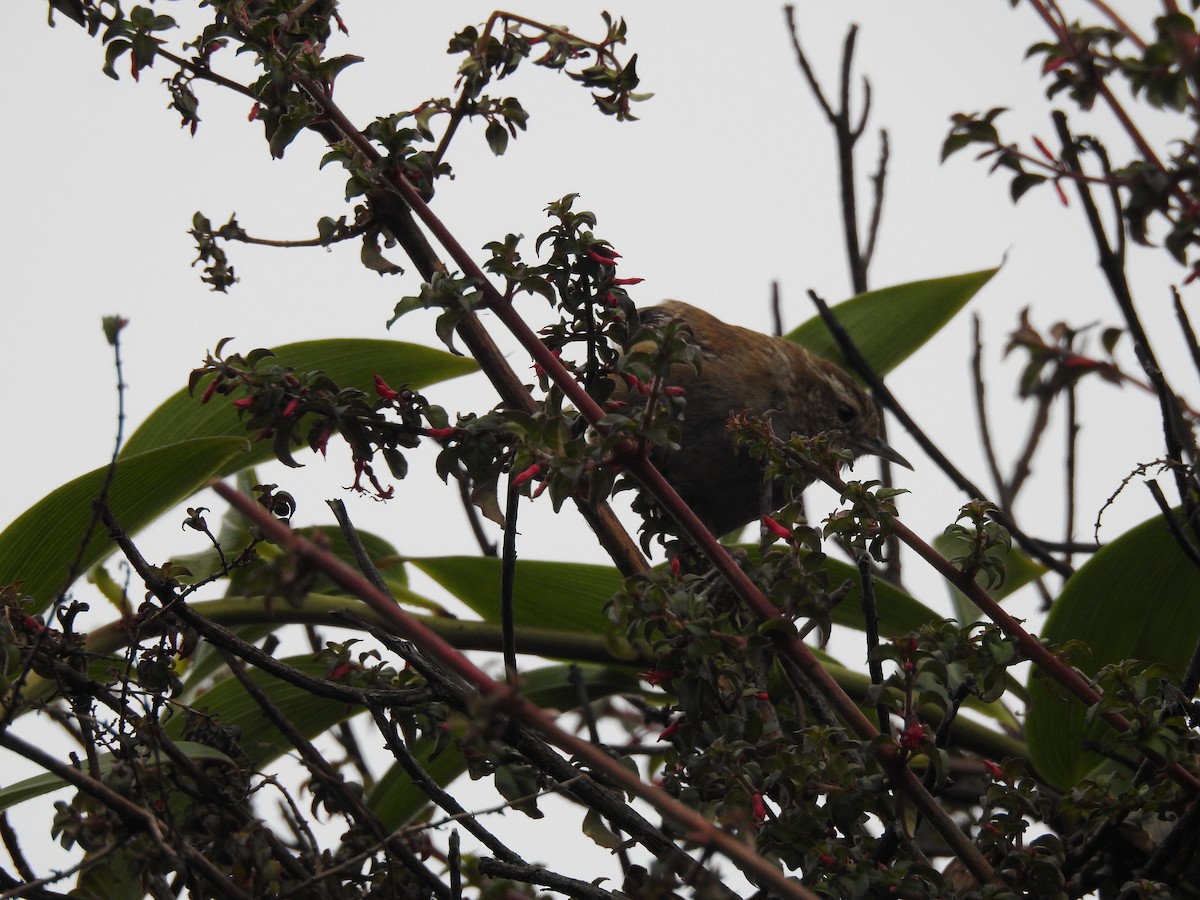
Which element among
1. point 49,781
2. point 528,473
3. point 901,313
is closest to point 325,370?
point 49,781

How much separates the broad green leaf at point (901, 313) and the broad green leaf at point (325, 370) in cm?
100

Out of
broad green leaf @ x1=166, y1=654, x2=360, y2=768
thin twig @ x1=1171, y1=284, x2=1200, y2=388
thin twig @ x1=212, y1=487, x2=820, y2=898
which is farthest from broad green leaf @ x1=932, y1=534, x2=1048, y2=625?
thin twig @ x1=212, y1=487, x2=820, y2=898

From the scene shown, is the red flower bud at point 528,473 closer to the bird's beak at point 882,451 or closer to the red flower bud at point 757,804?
the red flower bud at point 757,804

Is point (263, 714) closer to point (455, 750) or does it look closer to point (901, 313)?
point (455, 750)

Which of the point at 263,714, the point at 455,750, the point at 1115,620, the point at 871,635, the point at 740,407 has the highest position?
the point at 740,407

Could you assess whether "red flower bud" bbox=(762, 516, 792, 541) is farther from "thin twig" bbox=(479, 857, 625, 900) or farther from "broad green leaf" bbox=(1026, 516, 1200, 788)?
"broad green leaf" bbox=(1026, 516, 1200, 788)

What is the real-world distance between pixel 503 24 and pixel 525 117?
6.2 inches

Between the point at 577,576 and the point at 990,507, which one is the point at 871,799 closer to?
the point at 990,507

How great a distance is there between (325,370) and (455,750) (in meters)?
0.70

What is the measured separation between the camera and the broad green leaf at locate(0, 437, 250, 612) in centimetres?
201

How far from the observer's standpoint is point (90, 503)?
6.64 feet

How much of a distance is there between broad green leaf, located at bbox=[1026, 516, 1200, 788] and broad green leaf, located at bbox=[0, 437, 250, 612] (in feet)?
4.58

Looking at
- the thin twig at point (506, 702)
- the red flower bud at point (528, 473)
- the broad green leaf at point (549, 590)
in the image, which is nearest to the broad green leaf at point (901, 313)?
the broad green leaf at point (549, 590)

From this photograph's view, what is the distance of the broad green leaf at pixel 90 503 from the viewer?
6.59 feet
